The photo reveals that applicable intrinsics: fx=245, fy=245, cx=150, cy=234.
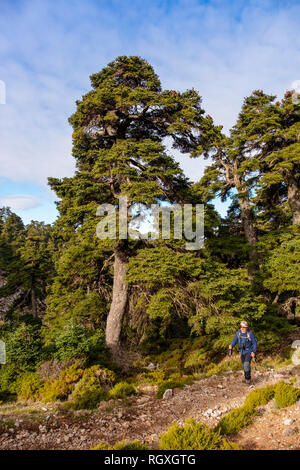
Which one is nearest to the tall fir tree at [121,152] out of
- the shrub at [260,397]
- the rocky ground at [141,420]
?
the rocky ground at [141,420]

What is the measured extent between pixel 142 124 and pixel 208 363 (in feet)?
42.9

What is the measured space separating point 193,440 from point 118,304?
25.2ft

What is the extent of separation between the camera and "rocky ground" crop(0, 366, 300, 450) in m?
4.31

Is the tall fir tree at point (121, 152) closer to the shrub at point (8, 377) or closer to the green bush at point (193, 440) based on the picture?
the shrub at point (8, 377)

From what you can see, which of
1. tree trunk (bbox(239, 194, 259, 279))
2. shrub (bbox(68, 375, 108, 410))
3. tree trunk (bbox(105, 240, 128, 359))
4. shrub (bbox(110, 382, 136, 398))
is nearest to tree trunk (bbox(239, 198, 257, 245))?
tree trunk (bbox(239, 194, 259, 279))

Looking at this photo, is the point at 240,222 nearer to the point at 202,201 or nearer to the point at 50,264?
the point at 202,201

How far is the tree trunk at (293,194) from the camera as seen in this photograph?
13.7 meters

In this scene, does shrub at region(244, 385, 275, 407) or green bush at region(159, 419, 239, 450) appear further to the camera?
shrub at region(244, 385, 275, 407)

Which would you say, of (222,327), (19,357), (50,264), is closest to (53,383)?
(19,357)

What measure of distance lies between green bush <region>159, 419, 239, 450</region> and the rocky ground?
0.48 meters

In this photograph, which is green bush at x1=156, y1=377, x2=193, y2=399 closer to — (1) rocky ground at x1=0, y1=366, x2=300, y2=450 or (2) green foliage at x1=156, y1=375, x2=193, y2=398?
(2) green foliage at x1=156, y1=375, x2=193, y2=398

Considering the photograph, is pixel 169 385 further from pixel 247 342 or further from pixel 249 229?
pixel 249 229

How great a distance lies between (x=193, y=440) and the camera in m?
3.86

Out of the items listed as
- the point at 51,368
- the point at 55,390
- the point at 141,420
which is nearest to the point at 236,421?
the point at 141,420
